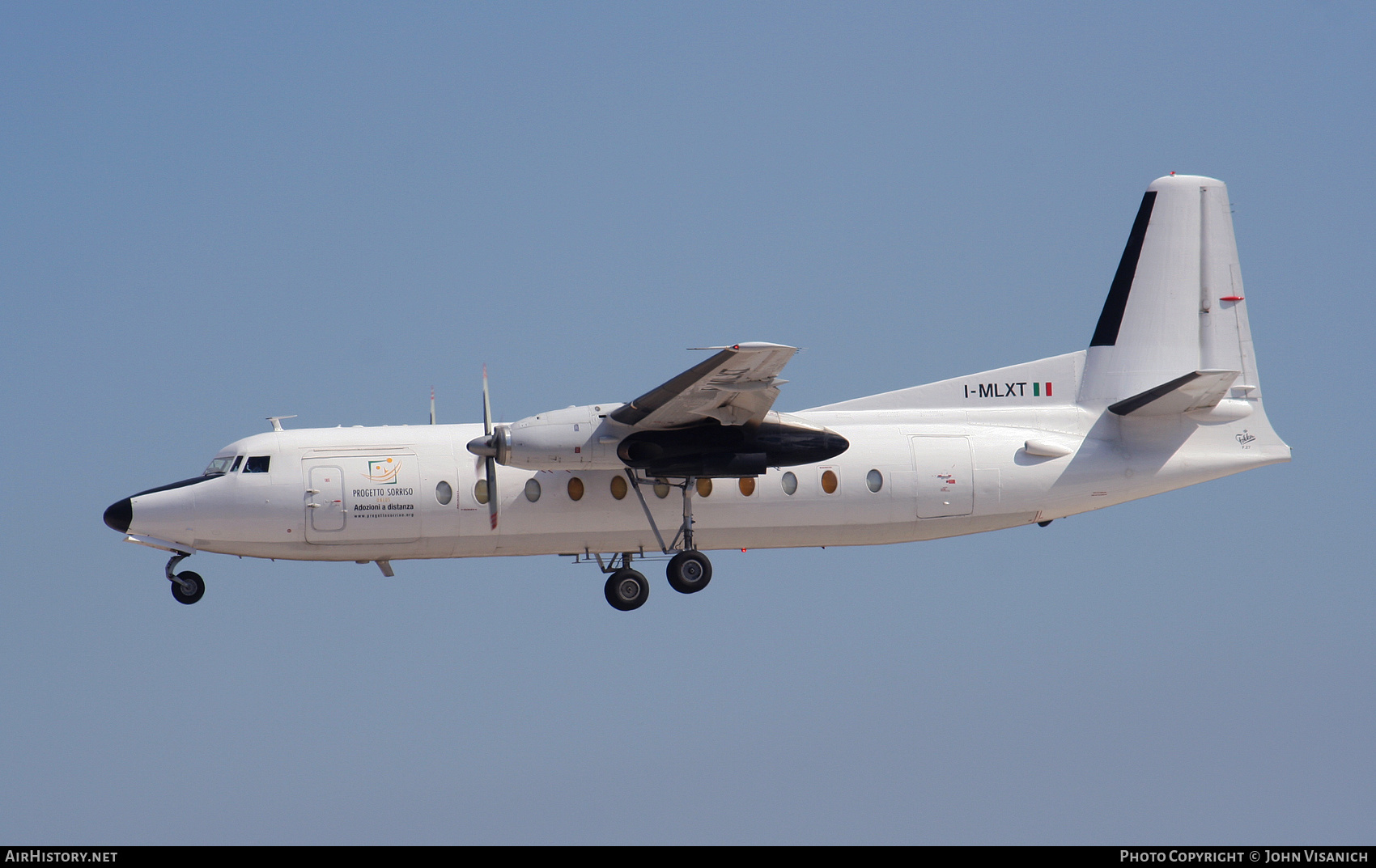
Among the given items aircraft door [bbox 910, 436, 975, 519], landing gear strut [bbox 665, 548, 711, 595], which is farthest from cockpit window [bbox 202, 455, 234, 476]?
aircraft door [bbox 910, 436, 975, 519]

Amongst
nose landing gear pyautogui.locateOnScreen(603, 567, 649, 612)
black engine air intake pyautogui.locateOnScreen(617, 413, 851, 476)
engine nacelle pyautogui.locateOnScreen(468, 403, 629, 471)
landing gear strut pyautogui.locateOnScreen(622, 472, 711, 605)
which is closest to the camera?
engine nacelle pyautogui.locateOnScreen(468, 403, 629, 471)

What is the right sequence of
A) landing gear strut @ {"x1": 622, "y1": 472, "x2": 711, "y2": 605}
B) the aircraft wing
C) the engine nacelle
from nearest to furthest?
1. the aircraft wing
2. the engine nacelle
3. landing gear strut @ {"x1": 622, "y1": 472, "x2": 711, "y2": 605}

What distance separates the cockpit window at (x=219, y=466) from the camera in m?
20.8

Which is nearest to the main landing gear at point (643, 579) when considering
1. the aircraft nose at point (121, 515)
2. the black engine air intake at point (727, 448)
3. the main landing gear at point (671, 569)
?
the main landing gear at point (671, 569)

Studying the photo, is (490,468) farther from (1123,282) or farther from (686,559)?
(1123,282)

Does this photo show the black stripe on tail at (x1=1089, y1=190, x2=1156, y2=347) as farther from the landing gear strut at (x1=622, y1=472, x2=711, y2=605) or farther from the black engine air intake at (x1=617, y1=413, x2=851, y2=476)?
the landing gear strut at (x1=622, y1=472, x2=711, y2=605)

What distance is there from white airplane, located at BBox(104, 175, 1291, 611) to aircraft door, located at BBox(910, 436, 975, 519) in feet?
0.09

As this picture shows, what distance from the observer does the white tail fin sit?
23.8 m

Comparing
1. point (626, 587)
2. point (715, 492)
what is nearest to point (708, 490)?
point (715, 492)

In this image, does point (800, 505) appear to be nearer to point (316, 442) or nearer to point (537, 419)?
point (537, 419)

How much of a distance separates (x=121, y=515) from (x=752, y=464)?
913cm

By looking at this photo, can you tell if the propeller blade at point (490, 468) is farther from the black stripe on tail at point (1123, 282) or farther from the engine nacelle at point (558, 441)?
the black stripe on tail at point (1123, 282)
